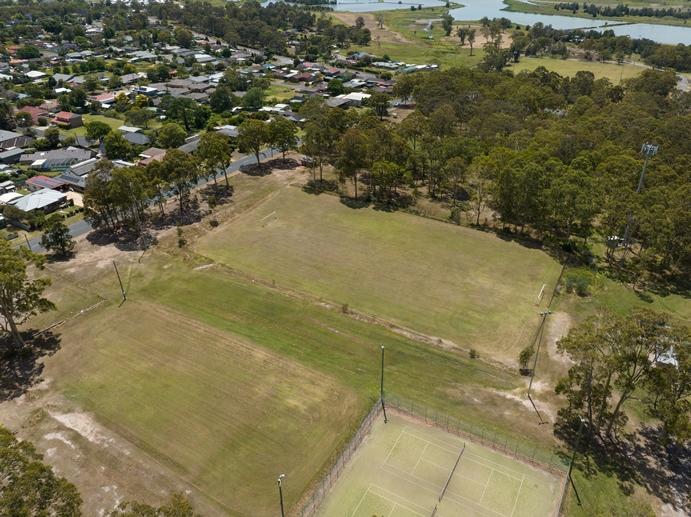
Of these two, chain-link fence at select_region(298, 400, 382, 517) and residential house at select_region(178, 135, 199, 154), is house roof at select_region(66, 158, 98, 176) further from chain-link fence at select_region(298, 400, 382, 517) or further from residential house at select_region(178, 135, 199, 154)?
chain-link fence at select_region(298, 400, 382, 517)

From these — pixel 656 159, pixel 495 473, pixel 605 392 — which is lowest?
pixel 495 473

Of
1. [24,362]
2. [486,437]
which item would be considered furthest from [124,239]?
[486,437]

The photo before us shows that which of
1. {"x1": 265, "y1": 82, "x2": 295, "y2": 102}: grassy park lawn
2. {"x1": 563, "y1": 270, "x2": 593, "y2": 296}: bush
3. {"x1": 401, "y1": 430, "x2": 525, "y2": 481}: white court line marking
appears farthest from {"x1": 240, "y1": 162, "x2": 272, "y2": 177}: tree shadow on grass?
{"x1": 401, "y1": 430, "x2": 525, "y2": 481}: white court line marking

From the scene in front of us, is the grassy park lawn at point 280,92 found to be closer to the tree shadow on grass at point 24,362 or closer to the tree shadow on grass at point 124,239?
the tree shadow on grass at point 124,239

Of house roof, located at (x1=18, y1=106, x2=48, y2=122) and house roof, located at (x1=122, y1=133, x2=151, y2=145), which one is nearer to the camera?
house roof, located at (x1=122, y1=133, x2=151, y2=145)

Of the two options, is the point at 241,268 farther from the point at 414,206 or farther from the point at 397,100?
the point at 397,100

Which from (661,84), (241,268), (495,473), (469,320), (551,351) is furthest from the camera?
(661,84)

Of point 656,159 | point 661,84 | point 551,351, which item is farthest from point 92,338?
point 661,84

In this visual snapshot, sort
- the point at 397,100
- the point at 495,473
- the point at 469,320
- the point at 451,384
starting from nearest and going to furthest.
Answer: the point at 495,473, the point at 451,384, the point at 469,320, the point at 397,100
